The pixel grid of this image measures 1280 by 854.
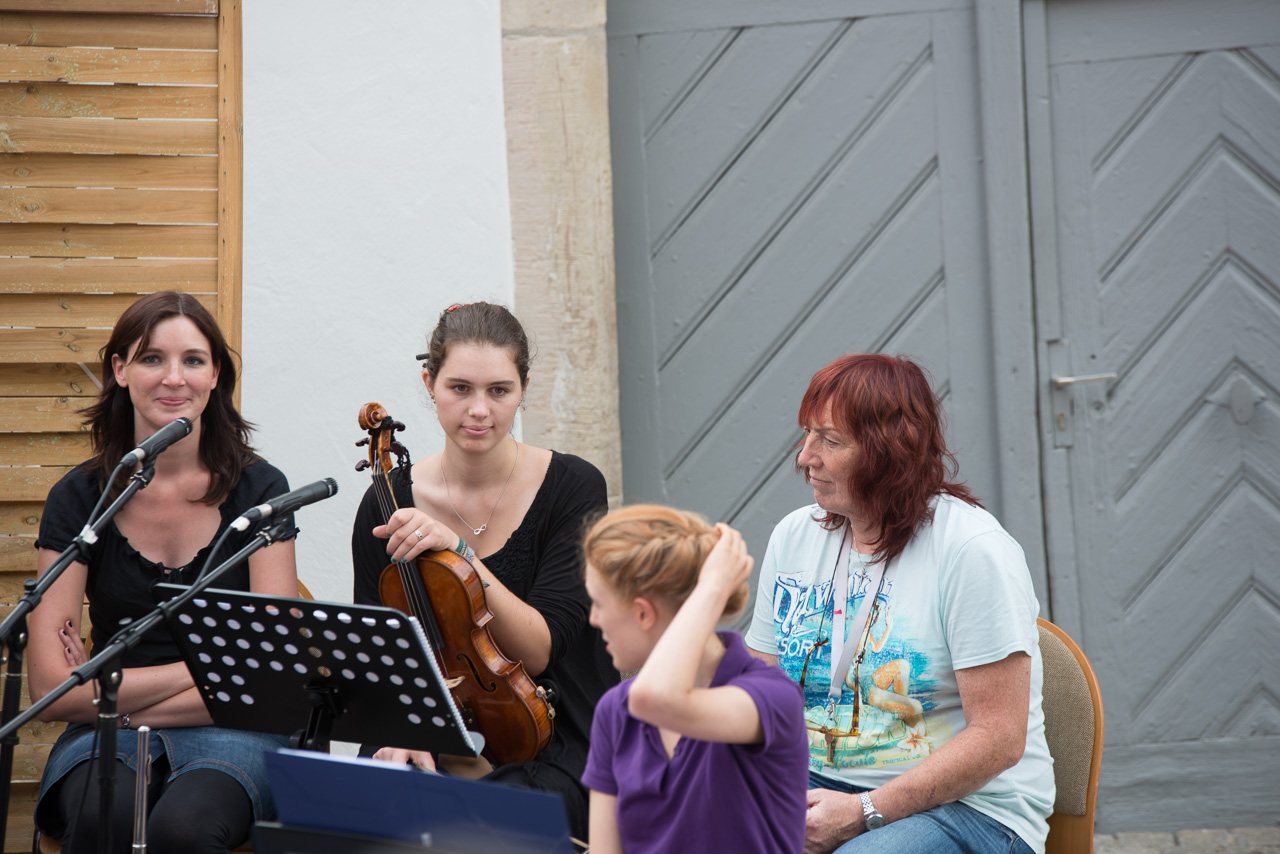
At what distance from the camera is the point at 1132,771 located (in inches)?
146

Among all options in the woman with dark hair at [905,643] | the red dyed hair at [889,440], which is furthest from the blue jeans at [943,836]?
the red dyed hair at [889,440]

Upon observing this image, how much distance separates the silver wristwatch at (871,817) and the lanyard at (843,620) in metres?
0.23

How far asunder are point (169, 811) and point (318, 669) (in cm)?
63

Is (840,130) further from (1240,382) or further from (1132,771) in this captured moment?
(1132,771)

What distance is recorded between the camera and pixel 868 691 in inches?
86.8

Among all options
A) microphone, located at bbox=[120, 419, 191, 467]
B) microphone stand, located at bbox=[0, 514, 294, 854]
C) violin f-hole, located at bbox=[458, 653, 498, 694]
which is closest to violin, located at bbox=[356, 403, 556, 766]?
violin f-hole, located at bbox=[458, 653, 498, 694]

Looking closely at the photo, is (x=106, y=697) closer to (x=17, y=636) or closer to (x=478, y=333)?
(x=17, y=636)

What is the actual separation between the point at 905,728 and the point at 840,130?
231 cm

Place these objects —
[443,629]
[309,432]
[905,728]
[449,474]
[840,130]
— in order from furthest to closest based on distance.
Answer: [840,130] → [309,432] → [449,474] → [443,629] → [905,728]

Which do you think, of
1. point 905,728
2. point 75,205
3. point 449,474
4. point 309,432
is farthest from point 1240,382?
point 75,205

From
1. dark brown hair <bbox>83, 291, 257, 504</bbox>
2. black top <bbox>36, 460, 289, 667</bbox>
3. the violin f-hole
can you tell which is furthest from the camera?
dark brown hair <bbox>83, 291, 257, 504</bbox>

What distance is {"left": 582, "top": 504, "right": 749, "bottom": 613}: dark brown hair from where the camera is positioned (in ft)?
5.60

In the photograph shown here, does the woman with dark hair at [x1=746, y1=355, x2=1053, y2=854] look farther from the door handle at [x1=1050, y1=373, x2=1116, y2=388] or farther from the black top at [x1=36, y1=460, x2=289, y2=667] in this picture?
the door handle at [x1=1050, y1=373, x2=1116, y2=388]

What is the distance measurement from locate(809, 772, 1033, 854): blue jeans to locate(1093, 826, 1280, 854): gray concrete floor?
1.79 meters
